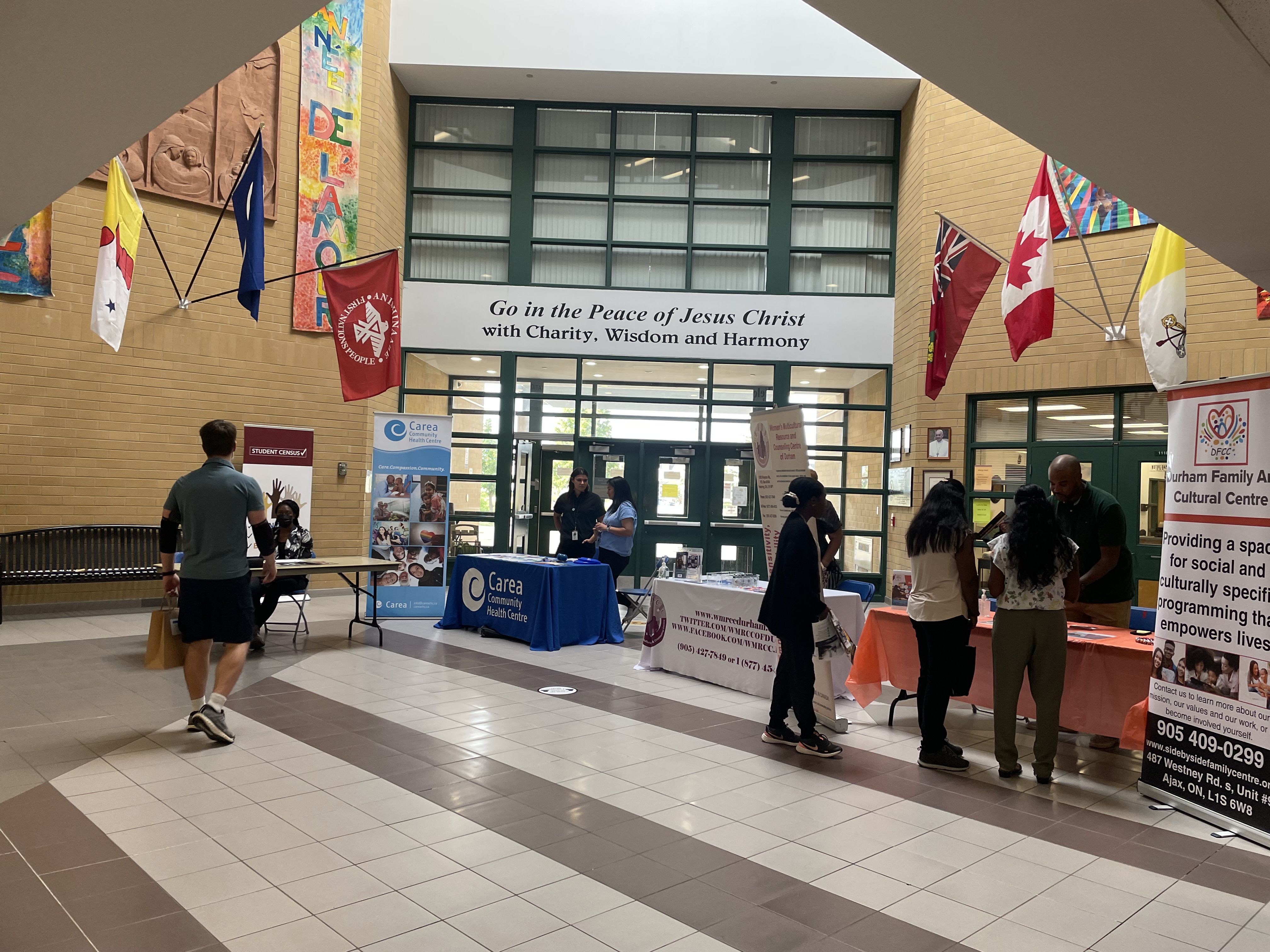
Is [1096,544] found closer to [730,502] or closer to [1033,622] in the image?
[1033,622]

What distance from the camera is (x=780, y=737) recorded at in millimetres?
5652

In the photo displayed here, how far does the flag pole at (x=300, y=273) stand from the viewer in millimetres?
9984

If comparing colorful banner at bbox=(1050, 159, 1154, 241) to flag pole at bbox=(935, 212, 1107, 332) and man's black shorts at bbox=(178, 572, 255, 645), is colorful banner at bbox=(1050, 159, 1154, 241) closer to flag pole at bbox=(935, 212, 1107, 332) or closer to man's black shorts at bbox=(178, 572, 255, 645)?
flag pole at bbox=(935, 212, 1107, 332)

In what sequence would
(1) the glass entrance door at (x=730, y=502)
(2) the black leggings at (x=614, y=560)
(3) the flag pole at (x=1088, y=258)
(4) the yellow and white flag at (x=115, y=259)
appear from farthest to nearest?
(1) the glass entrance door at (x=730, y=502) < (3) the flag pole at (x=1088, y=258) < (2) the black leggings at (x=614, y=560) < (4) the yellow and white flag at (x=115, y=259)

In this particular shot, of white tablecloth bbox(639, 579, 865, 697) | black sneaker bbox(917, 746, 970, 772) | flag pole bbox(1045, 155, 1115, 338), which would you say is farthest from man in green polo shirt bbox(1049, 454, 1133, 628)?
flag pole bbox(1045, 155, 1115, 338)

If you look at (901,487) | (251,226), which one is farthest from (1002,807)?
(251,226)

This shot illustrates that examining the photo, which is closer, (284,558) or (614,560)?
(284,558)

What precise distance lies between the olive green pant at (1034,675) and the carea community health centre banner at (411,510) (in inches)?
260

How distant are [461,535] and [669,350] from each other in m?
4.01

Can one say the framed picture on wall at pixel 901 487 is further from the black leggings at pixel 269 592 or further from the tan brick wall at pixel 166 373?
the black leggings at pixel 269 592

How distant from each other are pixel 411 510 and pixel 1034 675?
22.7 feet

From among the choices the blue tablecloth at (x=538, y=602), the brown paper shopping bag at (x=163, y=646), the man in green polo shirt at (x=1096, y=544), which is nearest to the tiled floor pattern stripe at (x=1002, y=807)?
the brown paper shopping bag at (x=163, y=646)

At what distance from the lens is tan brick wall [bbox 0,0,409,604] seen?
381 inches

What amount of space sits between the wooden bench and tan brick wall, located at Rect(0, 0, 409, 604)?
0.18 metres
